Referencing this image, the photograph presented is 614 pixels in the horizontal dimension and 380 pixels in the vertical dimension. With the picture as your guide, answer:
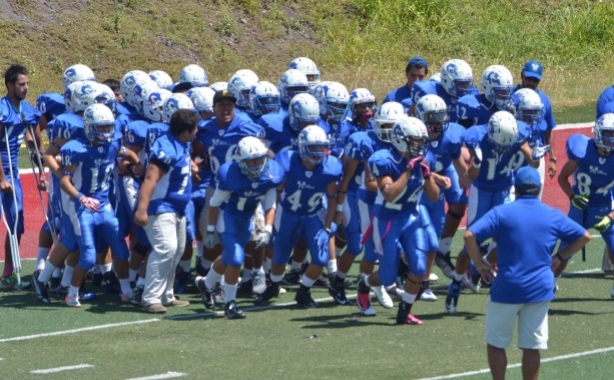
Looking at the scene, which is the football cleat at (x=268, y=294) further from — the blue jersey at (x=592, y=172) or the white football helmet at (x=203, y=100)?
the blue jersey at (x=592, y=172)

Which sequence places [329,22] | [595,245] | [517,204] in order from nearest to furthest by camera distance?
[517,204]
[595,245]
[329,22]

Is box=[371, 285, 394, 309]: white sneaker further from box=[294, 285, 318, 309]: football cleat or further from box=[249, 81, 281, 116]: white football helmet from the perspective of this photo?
box=[249, 81, 281, 116]: white football helmet

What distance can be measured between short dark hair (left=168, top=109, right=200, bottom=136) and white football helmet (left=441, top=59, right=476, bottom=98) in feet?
10.7

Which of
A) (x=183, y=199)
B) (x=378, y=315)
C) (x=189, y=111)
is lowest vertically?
(x=378, y=315)

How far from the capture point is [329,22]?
26.1 m

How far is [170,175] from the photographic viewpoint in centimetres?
1276

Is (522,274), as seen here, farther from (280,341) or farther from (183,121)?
(183,121)

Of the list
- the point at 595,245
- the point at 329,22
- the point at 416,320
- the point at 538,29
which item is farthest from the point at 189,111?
the point at 538,29

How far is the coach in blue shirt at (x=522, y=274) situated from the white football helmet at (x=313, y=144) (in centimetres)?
322

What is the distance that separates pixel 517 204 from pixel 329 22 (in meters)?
17.0

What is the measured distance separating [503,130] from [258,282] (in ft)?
8.97

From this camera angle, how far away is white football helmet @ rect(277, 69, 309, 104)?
14.5m

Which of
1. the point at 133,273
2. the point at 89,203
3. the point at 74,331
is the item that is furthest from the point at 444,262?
the point at 74,331

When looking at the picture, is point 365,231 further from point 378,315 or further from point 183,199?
point 183,199
